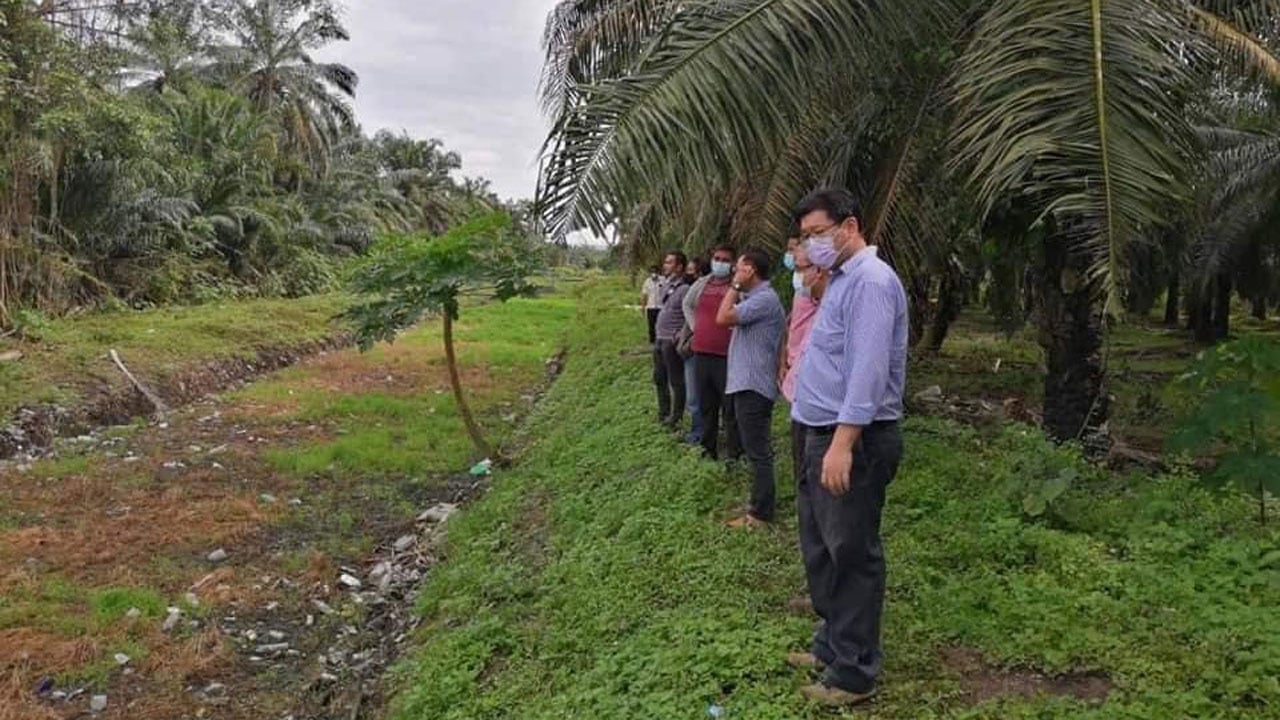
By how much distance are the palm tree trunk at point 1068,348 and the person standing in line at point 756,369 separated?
2.15m

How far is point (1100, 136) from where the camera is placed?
160 inches

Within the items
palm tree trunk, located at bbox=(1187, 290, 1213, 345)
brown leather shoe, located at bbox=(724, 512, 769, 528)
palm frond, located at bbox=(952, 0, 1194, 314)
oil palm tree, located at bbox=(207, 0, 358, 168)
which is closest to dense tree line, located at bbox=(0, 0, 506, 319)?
oil palm tree, located at bbox=(207, 0, 358, 168)

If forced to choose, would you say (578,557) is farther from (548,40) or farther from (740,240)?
(548,40)

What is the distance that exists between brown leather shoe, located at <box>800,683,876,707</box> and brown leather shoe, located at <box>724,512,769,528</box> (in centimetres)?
200

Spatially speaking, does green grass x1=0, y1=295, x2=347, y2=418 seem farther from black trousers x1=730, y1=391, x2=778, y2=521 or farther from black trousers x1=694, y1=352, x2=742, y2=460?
black trousers x1=730, y1=391, x2=778, y2=521

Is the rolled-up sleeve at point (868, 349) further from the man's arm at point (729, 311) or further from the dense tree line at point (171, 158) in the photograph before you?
the dense tree line at point (171, 158)

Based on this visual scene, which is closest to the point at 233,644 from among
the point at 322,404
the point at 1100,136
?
the point at 1100,136

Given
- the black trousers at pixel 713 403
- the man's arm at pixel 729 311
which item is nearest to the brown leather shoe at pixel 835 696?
the man's arm at pixel 729 311

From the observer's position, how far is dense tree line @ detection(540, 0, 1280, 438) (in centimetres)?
417

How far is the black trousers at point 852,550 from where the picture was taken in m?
3.25

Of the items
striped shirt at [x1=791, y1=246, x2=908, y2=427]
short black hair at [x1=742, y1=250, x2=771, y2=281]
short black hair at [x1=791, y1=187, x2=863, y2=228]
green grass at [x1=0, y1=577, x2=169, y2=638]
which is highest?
short black hair at [x1=791, y1=187, x2=863, y2=228]

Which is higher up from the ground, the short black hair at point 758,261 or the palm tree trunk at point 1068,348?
the short black hair at point 758,261

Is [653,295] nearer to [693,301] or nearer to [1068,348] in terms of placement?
[693,301]

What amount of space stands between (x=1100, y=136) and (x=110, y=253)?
18.3 metres
